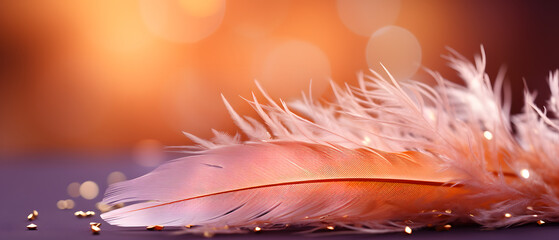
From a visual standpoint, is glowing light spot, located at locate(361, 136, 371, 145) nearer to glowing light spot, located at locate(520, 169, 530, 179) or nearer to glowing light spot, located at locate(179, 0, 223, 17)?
glowing light spot, located at locate(520, 169, 530, 179)

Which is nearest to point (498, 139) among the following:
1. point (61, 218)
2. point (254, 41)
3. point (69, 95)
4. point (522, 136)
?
point (522, 136)

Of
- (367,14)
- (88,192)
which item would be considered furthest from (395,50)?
(88,192)

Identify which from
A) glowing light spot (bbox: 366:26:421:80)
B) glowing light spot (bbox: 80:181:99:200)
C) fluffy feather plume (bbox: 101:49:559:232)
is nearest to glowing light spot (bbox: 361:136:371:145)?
fluffy feather plume (bbox: 101:49:559:232)

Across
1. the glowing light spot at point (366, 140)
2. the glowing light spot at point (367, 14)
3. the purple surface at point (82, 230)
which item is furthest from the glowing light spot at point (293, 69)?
the glowing light spot at point (366, 140)

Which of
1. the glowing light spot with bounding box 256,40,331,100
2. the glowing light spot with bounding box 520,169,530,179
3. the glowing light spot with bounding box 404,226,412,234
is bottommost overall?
the glowing light spot with bounding box 404,226,412,234

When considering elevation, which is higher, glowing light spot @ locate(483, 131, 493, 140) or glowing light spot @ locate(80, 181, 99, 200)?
glowing light spot @ locate(80, 181, 99, 200)

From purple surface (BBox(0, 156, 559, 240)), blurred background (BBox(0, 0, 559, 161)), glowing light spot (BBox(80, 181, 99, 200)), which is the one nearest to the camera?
purple surface (BBox(0, 156, 559, 240))

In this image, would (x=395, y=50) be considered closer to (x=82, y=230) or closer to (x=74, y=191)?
(x=74, y=191)
